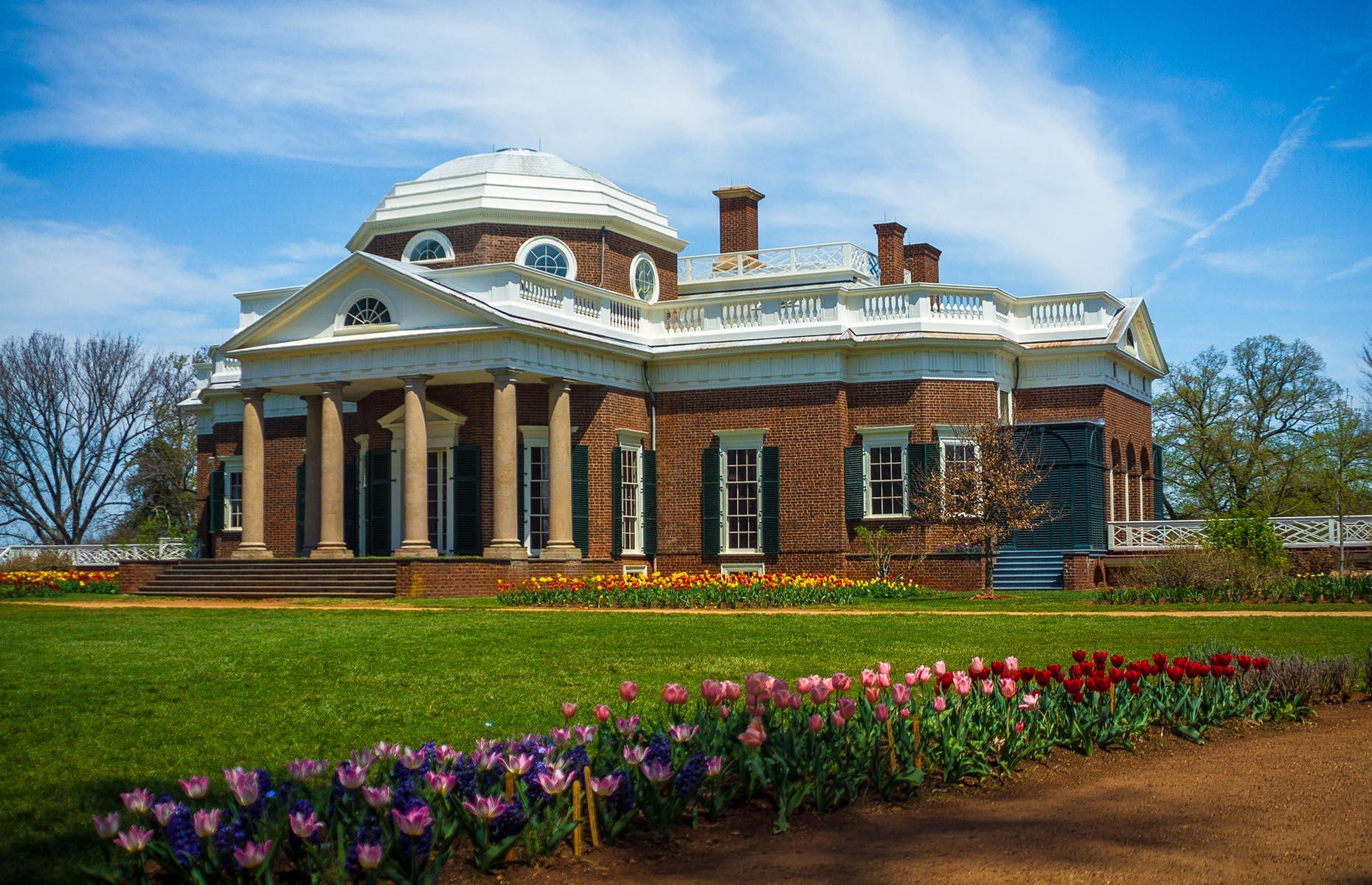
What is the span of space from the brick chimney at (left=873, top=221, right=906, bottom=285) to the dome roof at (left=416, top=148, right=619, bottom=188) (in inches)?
271

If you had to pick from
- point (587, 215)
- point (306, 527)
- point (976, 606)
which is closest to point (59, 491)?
point (306, 527)

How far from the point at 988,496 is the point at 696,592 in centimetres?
577

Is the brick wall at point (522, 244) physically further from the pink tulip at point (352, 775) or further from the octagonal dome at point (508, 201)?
the pink tulip at point (352, 775)

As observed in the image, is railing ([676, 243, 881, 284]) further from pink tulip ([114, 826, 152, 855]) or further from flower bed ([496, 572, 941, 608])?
pink tulip ([114, 826, 152, 855])

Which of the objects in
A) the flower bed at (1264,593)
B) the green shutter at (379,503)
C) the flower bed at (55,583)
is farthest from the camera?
the green shutter at (379,503)

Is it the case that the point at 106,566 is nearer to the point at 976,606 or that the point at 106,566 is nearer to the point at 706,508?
the point at 706,508

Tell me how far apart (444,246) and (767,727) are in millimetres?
27226

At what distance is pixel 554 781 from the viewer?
582 cm

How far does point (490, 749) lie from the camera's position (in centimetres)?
619

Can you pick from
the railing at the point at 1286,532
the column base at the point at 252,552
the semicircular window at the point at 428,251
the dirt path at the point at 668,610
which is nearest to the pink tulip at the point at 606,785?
the dirt path at the point at 668,610

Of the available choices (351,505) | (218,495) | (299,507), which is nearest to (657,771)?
(351,505)

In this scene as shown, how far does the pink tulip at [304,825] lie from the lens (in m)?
5.17

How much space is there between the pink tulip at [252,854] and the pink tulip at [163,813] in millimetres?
322

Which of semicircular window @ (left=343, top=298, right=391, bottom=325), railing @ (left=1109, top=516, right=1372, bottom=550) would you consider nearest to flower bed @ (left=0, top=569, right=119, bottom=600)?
semicircular window @ (left=343, top=298, right=391, bottom=325)
